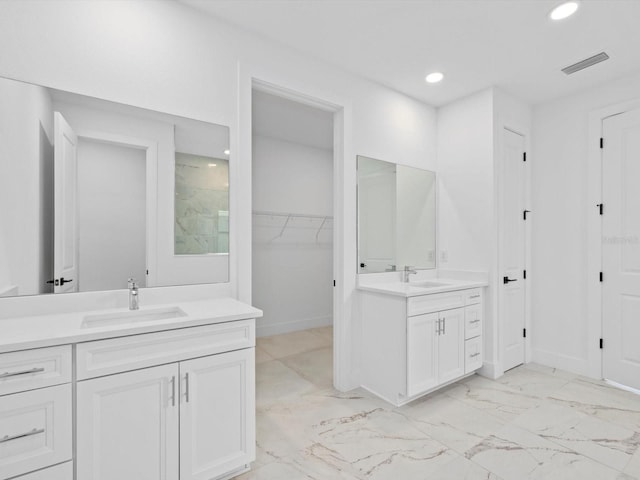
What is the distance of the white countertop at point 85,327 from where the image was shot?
1219 mm

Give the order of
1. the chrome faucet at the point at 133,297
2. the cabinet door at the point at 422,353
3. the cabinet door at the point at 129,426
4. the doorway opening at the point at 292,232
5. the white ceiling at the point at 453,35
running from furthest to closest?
the doorway opening at the point at 292,232
the cabinet door at the point at 422,353
the white ceiling at the point at 453,35
the chrome faucet at the point at 133,297
the cabinet door at the point at 129,426

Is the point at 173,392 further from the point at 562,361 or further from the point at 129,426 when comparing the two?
the point at 562,361

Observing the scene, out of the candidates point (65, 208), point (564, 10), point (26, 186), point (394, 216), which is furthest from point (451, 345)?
point (26, 186)

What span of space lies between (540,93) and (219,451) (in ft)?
12.8

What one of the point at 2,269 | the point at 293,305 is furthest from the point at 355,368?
the point at 2,269

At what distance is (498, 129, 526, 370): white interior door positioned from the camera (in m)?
3.14

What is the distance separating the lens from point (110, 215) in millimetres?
1824

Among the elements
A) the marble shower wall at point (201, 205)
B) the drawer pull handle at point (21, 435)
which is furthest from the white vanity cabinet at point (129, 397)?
the marble shower wall at point (201, 205)

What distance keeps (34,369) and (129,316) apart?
1.63ft

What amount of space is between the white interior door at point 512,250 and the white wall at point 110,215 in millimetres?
2989

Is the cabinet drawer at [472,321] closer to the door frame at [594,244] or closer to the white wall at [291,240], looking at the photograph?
the door frame at [594,244]

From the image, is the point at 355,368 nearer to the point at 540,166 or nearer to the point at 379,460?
the point at 379,460

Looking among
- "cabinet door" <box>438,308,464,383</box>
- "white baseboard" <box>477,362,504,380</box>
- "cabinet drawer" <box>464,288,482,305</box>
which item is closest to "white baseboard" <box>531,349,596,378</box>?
"white baseboard" <box>477,362,504,380</box>

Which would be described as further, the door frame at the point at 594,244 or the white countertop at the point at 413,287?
the door frame at the point at 594,244
